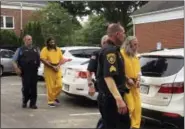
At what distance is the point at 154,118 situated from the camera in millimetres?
4992

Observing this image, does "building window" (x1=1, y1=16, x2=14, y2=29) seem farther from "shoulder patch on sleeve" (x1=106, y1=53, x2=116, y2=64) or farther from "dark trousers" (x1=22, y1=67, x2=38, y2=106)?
"shoulder patch on sleeve" (x1=106, y1=53, x2=116, y2=64)

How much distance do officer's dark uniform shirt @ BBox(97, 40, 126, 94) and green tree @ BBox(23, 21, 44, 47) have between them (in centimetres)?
70

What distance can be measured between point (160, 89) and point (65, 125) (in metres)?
2.45

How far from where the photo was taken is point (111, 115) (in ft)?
11.6

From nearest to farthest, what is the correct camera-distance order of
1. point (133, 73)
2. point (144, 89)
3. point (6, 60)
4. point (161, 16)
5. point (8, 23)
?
point (6, 60) < point (8, 23) < point (133, 73) < point (144, 89) < point (161, 16)

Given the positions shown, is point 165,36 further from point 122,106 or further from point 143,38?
point 122,106

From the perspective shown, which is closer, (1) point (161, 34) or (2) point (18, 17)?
(2) point (18, 17)

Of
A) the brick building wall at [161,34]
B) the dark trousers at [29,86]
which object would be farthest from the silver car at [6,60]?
the brick building wall at [161,34]

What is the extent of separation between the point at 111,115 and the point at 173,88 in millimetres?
1564

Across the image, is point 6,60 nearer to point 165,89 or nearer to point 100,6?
point 100,6

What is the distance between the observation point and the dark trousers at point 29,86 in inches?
142

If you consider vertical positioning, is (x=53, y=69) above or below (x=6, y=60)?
below

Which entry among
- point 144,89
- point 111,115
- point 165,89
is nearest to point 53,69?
point 144,89

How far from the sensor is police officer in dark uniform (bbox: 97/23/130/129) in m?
3.37
